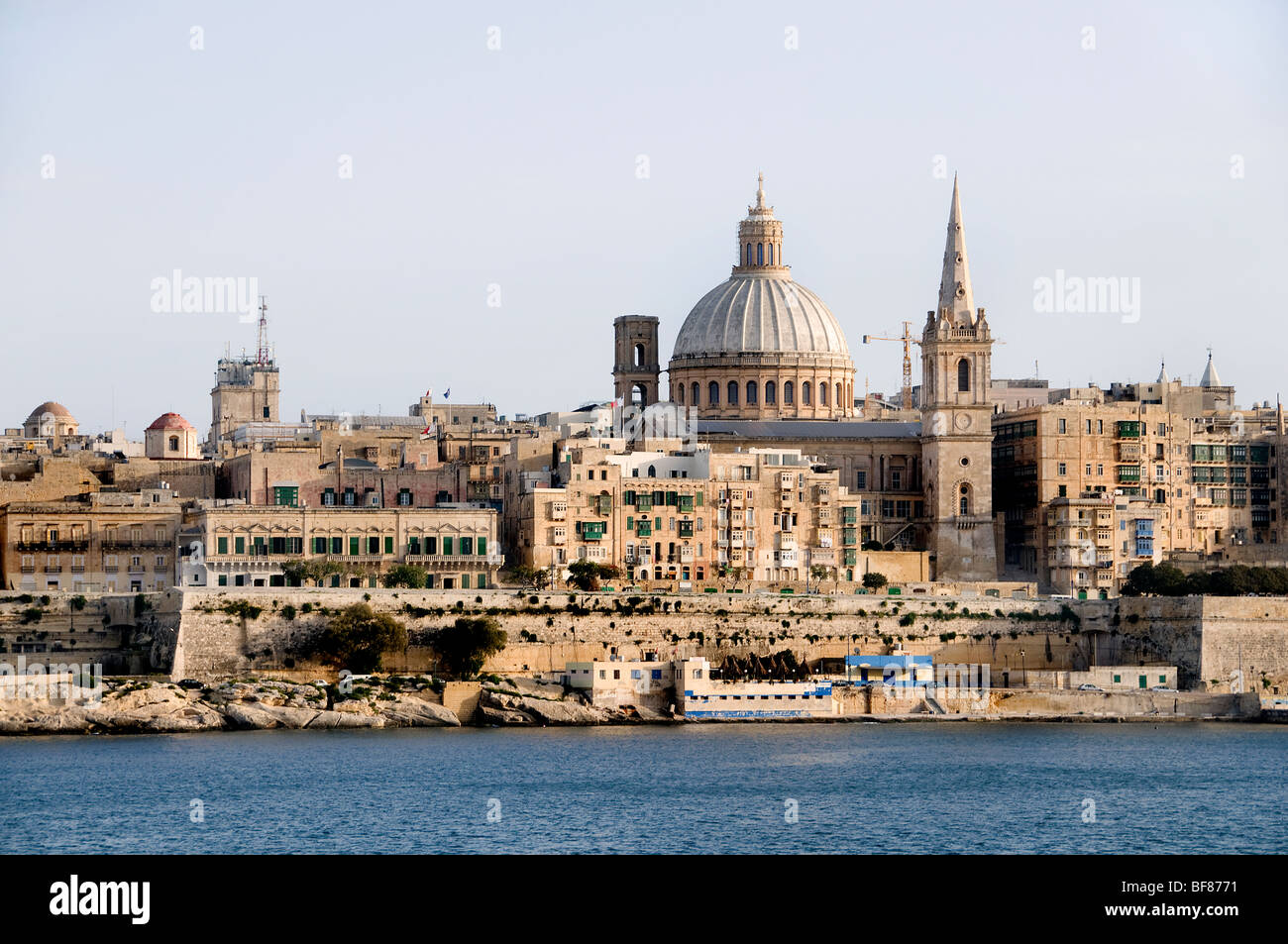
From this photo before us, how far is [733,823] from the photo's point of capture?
36.2 m

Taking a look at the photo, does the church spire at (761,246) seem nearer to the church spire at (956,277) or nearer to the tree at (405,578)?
the church spire at (956,277)

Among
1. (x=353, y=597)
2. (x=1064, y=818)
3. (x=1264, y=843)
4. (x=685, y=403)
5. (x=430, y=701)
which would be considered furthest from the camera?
(x=685, y=403)

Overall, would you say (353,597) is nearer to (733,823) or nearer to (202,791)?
(202,791)

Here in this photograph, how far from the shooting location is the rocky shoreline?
5047 centimetres

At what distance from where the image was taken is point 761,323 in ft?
271

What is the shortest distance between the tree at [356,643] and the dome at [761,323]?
96.2 feet

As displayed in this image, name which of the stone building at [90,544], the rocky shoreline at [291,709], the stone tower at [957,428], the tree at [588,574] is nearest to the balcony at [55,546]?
the stone building at [90,544]

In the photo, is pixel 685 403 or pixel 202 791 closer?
pixel 202 791
